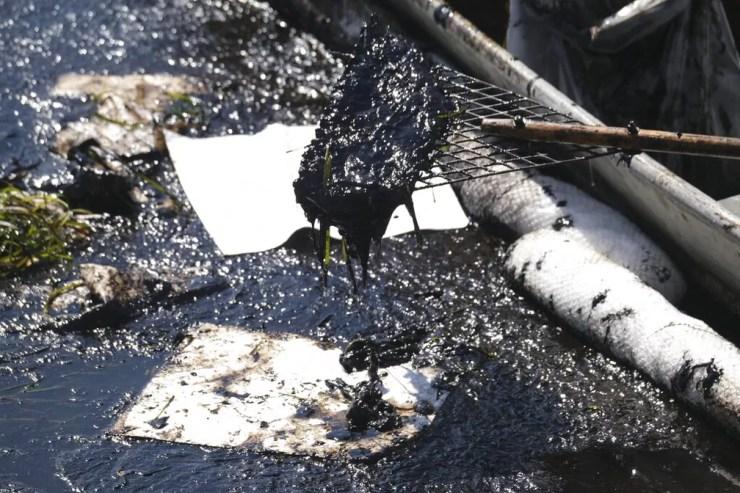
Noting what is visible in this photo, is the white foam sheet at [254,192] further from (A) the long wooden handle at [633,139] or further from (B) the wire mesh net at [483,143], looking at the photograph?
(A) the long wooden handle at [633,139]

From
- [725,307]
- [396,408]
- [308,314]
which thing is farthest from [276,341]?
[725,307]

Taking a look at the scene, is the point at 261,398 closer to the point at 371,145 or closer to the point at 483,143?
the point at 371,145

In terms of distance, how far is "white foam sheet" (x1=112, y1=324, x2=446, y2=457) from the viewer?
5.63 m

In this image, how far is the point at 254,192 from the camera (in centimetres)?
791

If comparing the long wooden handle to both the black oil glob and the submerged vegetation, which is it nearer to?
the black oil glob

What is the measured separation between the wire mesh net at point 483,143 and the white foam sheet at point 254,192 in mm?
423

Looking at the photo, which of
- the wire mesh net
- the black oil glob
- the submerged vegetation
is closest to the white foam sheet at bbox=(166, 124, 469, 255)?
the wire mesh net

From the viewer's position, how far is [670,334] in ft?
19.5

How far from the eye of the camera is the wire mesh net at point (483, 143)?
539 cm

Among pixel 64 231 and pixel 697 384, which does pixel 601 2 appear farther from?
pixel 64 231

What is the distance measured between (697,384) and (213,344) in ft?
8.58

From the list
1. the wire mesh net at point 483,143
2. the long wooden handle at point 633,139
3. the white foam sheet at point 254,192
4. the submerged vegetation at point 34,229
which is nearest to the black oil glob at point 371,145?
the wire mesh net at point 483,143

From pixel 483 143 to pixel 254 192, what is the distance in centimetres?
253

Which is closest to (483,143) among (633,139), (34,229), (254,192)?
(633,139)
